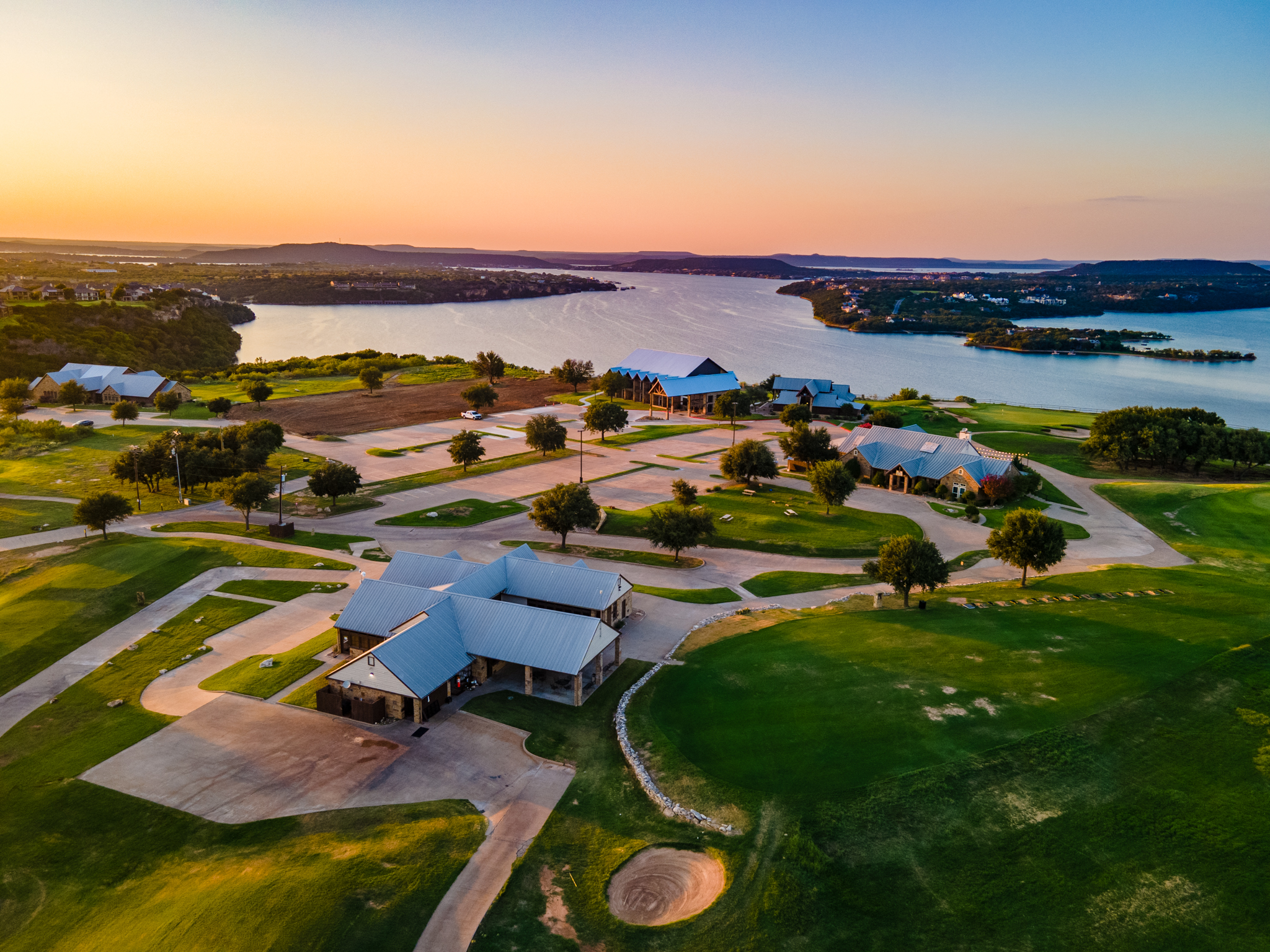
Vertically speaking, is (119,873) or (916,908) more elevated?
(916,908)

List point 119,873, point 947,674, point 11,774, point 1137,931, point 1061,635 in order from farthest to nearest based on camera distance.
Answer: point 1061,635, point 947,674, point 11,774, point 119,873, point 1137,931

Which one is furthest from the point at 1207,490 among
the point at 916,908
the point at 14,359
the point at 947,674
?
the point at 14,359

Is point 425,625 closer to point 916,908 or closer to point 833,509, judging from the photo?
point 916,908

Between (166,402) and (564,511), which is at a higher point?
(564,511)

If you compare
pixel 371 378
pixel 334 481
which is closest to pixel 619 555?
pixel 334 481

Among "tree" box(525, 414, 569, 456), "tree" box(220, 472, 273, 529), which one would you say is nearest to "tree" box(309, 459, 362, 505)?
"tree" box(220, 472, 273, 529)

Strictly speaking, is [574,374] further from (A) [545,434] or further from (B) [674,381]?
(A) [545,434]
